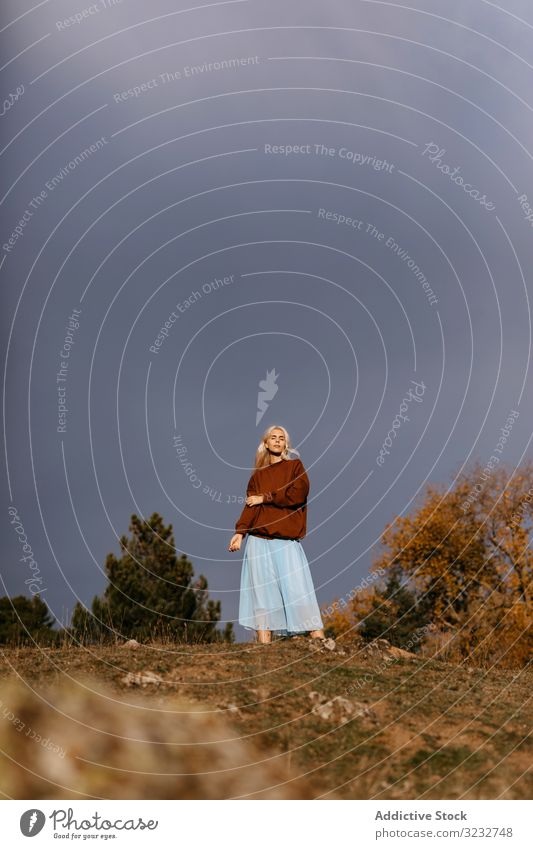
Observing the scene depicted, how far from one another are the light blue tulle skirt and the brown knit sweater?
18 cm

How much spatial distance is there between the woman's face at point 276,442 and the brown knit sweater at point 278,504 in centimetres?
24

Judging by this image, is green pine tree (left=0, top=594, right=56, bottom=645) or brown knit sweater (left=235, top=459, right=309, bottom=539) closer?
brown knit sweater (left=235, top=459, right=309, bottom=539)

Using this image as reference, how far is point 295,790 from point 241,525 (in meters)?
5.39

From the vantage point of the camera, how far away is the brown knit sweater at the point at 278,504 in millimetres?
12805

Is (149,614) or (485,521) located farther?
(485,521)

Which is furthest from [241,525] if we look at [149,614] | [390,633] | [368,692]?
[390,633]

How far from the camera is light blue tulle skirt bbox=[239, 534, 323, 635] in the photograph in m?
12.6

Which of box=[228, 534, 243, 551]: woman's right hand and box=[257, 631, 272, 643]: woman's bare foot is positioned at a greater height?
box=[228, 534, 243, 551]: woman's right hand

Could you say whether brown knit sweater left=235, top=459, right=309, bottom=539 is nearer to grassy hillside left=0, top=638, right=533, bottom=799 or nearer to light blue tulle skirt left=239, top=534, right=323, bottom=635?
light blue tulle skirt left=239, top=534, right=323, bottom=635
